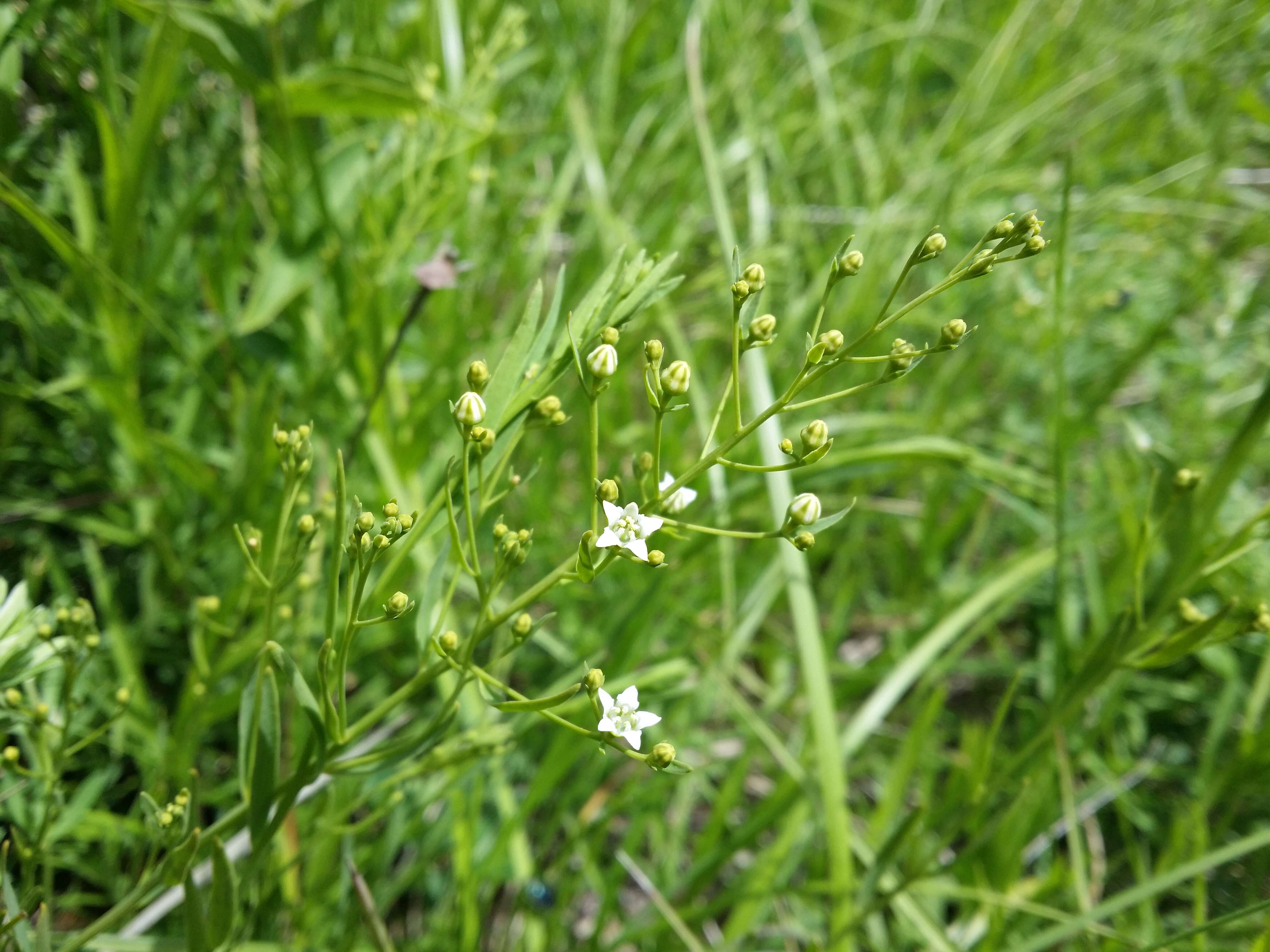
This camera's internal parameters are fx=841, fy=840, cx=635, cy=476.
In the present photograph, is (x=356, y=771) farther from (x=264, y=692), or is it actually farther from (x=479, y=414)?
(x=479, y=414)

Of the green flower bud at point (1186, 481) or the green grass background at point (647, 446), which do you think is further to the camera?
the green grass background at point (647, 446)

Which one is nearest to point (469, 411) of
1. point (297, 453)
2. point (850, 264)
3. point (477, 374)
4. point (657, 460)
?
point (477, 374)

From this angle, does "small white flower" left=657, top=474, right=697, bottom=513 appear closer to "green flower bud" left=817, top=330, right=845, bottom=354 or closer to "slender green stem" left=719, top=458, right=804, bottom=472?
"slender green stem" left=719, top=458, right=804, bottom=472

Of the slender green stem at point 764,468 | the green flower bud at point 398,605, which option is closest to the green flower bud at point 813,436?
the slender green stem at point 764,468

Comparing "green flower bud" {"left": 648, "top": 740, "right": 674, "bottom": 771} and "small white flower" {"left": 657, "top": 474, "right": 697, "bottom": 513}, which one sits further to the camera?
"small white flower" {"left": 657, "top": 474, "right": 697, "bottom": 513}

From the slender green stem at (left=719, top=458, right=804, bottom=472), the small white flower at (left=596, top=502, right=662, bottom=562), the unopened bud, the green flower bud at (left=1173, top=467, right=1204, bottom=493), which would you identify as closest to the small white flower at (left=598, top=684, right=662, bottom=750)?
the small white flower at (left=596, top=502, right=662, bottom=562)

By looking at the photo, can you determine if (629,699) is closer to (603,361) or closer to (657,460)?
(657,460)

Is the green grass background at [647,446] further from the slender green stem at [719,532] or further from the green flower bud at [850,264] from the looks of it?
the green flower bud at [850,264]
